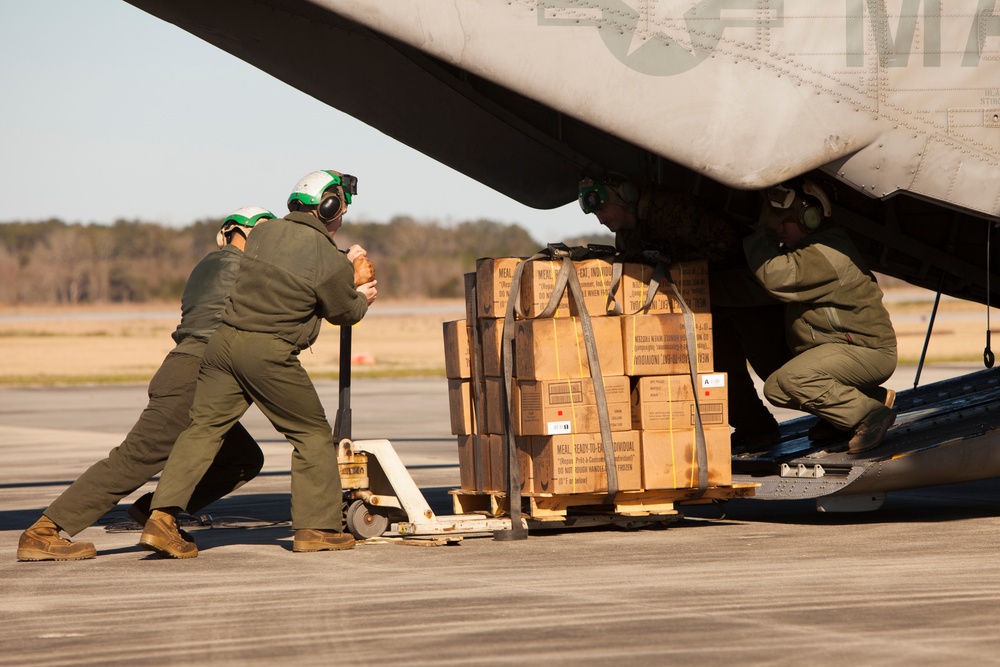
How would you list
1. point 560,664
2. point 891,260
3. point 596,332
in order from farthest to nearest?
point 891,260
point 596,332
point 560,664

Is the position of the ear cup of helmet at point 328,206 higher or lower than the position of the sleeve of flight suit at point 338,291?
higher

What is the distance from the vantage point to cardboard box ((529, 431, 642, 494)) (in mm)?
8500

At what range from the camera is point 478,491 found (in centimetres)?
919

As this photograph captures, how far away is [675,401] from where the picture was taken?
28.8 feet

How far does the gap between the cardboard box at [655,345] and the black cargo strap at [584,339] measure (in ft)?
0.79

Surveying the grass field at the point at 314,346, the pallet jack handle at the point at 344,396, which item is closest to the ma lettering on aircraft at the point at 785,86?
the pallet jack handle at the point at 344,396

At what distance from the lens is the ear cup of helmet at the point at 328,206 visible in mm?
8508

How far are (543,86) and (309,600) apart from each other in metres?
3.58

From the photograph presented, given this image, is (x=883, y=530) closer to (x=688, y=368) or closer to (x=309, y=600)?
(x=688, y=368)

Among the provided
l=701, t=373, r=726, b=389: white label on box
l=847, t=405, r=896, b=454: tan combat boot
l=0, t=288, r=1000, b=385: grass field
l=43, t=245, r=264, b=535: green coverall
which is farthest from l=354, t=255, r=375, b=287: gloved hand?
l=0, t=288, r=1000, b=385: grass field

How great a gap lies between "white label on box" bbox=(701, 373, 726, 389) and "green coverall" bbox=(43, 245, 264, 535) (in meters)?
3.03

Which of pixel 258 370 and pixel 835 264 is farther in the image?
pixel 835 264

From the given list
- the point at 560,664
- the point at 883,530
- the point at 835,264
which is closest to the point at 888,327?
the point at 835,264

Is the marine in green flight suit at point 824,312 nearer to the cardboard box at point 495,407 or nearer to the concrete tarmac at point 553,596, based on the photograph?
the concrete tarmac at point 553,596
